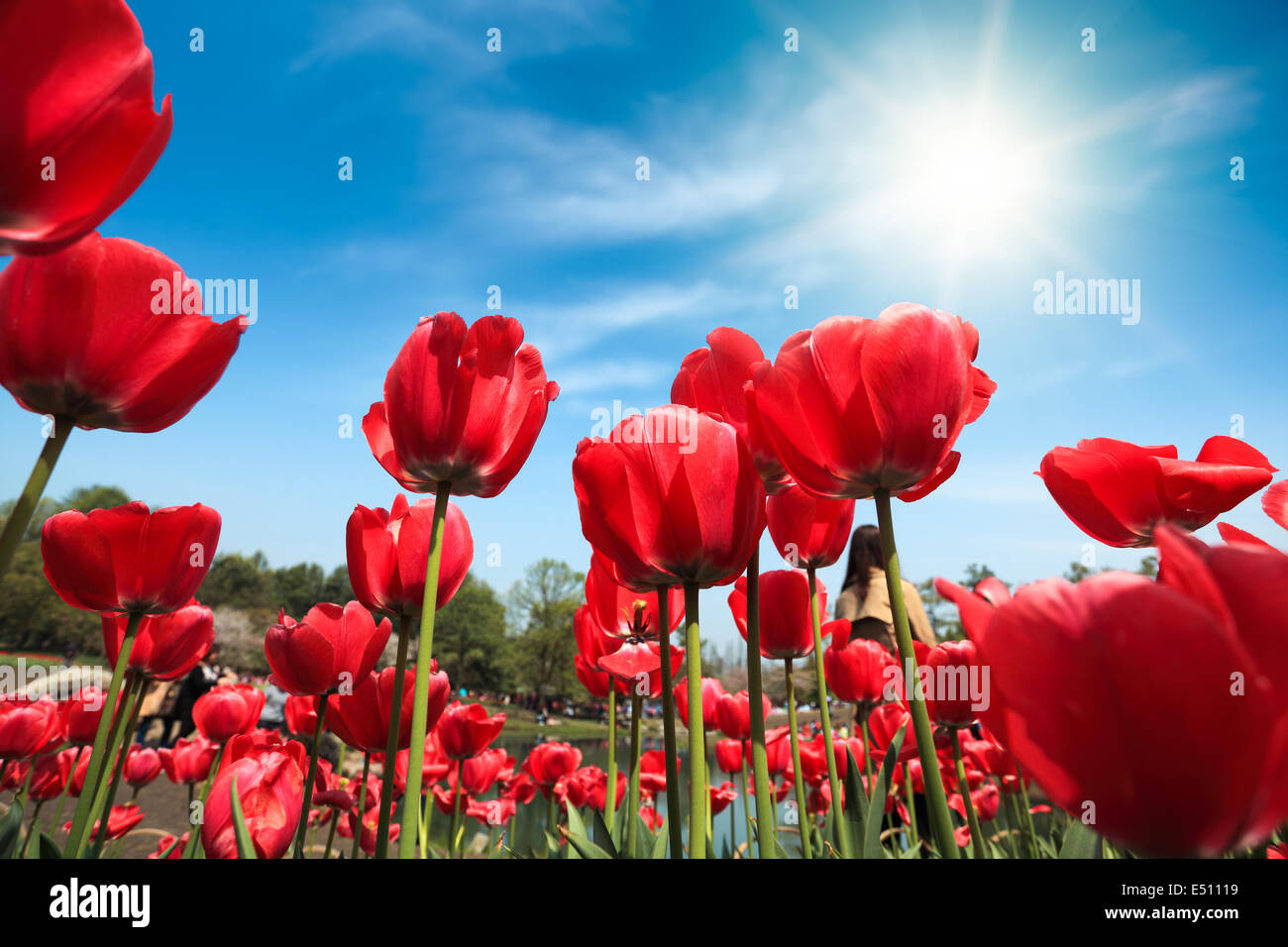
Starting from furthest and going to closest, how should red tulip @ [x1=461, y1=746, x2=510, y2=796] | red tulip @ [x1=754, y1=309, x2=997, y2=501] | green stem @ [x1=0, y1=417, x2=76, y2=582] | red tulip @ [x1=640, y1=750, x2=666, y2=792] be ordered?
red tulip @ [x1=640, y1=750, x2=666, y2=792], red tulip @ [x1=461, y1=746, x2=510, y2=796], red tulip @ [x1=754, y1=309, x2=997, y2=501], green stem @ [x1=0, y1=417, x2=76, y2=582]

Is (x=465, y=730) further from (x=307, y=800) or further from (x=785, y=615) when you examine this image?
(x=785, y=615)

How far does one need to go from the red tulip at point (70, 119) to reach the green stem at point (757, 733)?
2.80 ft

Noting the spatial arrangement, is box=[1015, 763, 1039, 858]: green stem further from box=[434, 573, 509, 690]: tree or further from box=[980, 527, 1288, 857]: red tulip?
box=[434, 573, 509, 690]: tree

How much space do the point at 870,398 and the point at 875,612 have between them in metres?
7.38

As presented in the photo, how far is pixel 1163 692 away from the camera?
1.50ft

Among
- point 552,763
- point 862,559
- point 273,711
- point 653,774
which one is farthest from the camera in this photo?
point 862,559

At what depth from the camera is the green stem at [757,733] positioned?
859 millimetres

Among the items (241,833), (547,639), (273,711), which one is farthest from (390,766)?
(547,639)

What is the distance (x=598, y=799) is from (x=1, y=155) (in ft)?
12.4

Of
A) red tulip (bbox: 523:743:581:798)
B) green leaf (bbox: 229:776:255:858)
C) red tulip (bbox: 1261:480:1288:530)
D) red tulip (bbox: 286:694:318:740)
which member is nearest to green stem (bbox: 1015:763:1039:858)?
red tulip (bbox: 1261:480:1288:530)

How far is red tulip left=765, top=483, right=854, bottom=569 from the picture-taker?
1.46 metres

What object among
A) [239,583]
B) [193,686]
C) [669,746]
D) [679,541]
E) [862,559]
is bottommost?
[193,686]

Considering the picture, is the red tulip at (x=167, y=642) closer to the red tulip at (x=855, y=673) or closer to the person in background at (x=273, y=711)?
the red tulip at (x=855, y=673)

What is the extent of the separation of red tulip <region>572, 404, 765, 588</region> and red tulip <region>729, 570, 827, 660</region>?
0.74m
